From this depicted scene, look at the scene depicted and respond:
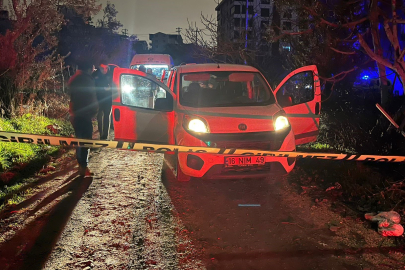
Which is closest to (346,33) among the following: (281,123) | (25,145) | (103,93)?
(281,123)

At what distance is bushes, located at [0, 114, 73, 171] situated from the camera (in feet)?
22.8

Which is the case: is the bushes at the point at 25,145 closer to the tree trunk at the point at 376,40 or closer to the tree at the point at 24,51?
the tree at the point at 24,51

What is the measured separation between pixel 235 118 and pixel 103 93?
4.30 meters

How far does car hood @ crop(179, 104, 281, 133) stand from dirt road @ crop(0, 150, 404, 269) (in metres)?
1.02

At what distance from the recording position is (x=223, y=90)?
6480 mm

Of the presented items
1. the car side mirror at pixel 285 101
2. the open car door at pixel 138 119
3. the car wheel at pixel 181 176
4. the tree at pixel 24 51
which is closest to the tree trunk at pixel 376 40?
the car side mirror at pixel 285 101

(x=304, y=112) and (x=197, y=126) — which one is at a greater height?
(x=304, y=112)

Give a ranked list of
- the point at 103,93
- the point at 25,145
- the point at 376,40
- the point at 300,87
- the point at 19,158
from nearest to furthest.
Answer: the point at 376,40 → the point at 19,158 → the point at 25,145 → the point at 103,93 → the point at 300,87

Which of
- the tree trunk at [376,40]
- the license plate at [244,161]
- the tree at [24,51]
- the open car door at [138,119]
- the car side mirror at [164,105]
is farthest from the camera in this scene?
the tree at [24,51]

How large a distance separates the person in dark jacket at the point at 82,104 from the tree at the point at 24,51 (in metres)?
4.05

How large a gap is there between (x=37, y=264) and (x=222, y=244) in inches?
70.9

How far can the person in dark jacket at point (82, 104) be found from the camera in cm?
625

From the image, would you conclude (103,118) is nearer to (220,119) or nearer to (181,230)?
(220,119)

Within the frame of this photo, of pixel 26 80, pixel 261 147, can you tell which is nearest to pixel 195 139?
pixel 261 147
